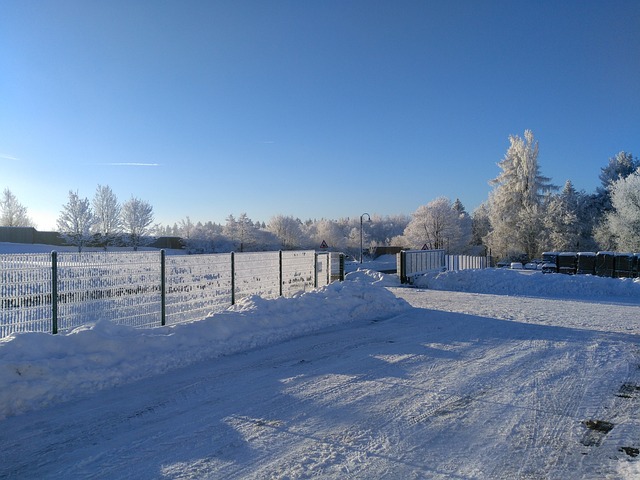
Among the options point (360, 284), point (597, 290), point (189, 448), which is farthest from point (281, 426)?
point (597, 290)

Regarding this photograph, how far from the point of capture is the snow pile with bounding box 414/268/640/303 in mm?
19797

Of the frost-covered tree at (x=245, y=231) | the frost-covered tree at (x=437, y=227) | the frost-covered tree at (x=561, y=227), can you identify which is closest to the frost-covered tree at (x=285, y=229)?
the frost-covered tree at (x=245, y=231)

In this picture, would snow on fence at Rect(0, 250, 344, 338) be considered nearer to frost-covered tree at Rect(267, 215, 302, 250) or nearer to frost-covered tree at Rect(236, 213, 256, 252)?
frost-covered tree at Rect(236, 213, 256, 252)

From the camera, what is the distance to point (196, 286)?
11.2 m

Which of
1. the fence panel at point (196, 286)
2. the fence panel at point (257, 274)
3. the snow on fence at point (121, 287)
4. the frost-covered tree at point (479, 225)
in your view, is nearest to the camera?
the snow on fence at point (121, 287)

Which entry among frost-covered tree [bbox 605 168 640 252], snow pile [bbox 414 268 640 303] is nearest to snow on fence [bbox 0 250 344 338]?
snow pile [bbox 414 268 640 303]

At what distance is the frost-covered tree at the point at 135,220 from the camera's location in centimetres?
6700

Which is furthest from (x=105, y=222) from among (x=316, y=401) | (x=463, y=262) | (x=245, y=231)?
(x=316, y=401)

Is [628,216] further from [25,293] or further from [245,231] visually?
[245,231]

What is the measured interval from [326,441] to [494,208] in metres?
59.9

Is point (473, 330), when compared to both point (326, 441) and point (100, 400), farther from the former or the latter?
point (100, 400)

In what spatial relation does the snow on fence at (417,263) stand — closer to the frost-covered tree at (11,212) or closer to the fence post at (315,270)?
the fence post at (315,270)

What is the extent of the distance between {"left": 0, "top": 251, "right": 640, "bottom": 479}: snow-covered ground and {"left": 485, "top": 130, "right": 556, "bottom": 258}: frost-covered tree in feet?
161

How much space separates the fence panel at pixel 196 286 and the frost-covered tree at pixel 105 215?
56.7 m
